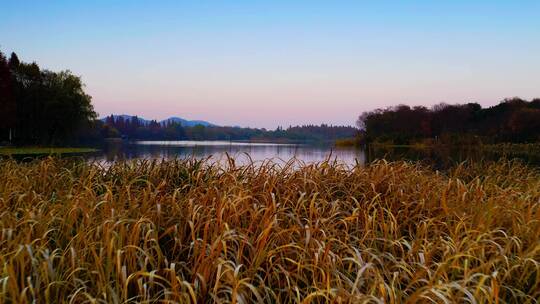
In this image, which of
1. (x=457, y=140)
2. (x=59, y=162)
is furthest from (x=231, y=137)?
(x=59, y=162)

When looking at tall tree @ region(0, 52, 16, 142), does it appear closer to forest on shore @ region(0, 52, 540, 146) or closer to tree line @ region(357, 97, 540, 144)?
forest on shore @ region(0, 52, 540, 146)

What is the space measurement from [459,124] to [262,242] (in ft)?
290

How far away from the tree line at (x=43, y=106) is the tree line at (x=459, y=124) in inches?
2005

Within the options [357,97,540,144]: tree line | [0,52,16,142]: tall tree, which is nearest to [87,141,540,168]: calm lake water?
[0,52,16,142]: tall tree

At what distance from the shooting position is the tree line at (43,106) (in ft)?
157

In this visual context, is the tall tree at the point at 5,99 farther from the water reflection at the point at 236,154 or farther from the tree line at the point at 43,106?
the water reflection at the point at 236,154

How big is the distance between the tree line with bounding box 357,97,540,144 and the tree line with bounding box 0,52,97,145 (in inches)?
2005

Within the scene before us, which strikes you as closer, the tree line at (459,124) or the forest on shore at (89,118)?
the forest on shore at (89,118)

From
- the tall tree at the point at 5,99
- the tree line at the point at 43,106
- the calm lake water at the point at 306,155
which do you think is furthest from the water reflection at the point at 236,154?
the tall tree at the point at 5,99

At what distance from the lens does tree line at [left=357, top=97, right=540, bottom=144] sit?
207ft

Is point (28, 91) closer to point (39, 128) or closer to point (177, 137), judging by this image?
point (39, 128)

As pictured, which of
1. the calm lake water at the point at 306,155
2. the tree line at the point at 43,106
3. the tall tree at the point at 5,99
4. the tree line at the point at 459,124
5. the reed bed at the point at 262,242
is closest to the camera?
the reed bed at the point at 262,242

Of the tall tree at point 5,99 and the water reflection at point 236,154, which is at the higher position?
the tall tree at point 5,99

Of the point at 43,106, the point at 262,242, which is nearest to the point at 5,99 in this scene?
the point at 43,106
